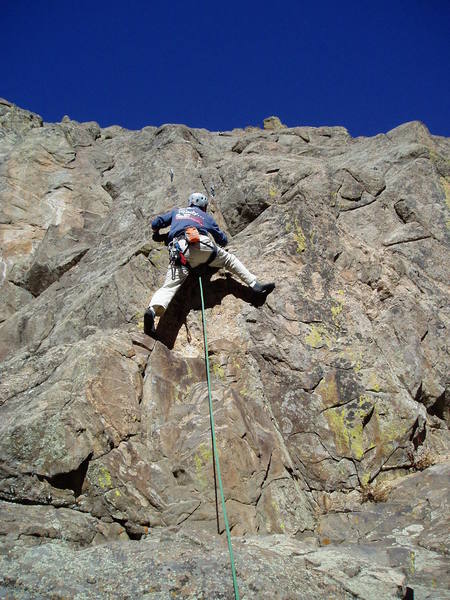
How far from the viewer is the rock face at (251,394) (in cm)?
539

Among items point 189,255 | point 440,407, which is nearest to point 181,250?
point 189,255

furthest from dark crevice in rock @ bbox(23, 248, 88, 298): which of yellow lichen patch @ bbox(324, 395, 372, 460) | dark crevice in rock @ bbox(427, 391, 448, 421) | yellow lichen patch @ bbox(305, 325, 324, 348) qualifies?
dark crevice in rock @ bbox(427, 391, 448, 421)

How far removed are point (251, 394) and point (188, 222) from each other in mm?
3209

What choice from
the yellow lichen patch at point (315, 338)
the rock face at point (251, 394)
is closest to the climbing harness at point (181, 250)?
the rock face at point (251, 394)

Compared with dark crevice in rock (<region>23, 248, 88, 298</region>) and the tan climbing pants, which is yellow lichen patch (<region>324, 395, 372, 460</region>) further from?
dark crevice in rock (<region>23, 248, 88, 298</region>)

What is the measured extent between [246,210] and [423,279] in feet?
13.7

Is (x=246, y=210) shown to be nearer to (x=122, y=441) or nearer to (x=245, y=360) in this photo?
(x=245, y=360)

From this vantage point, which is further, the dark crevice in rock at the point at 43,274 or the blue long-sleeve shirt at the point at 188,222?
the dark crevice in rock at the point at 43,274

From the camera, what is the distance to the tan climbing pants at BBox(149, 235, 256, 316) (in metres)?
8.03

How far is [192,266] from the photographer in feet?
28.3

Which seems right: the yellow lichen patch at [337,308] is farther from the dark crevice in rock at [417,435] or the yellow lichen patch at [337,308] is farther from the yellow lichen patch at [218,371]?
the yellow lichen patch at [218,371]

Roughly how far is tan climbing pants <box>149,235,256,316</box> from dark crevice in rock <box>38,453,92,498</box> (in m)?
2.74

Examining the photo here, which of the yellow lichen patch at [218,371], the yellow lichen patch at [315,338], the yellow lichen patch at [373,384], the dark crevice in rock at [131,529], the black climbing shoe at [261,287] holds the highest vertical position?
the black climbing shoe at [261,287]

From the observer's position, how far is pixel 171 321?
848 centimetres
